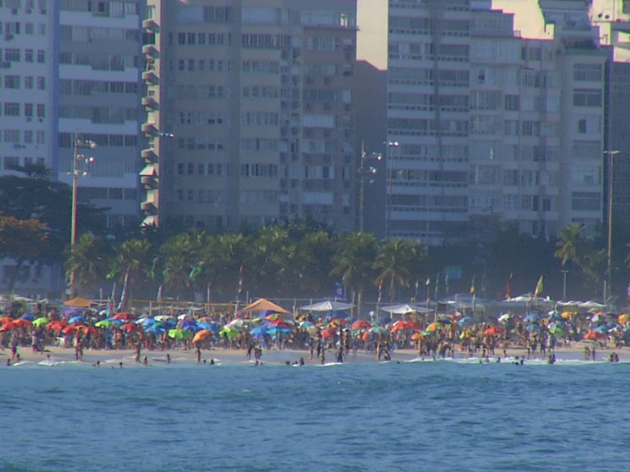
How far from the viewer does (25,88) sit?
450 feet

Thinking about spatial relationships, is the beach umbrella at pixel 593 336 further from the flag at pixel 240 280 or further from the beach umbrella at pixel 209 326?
the flag at pixel 240 280

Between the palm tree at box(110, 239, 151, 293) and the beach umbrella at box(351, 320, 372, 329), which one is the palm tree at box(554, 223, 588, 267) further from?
the beach umbrella at box(351, 320, 372, 329)

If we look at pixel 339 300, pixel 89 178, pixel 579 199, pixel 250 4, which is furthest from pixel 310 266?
pixel 579 199

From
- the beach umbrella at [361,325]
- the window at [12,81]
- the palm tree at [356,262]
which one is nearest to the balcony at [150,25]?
the window at [12,81]

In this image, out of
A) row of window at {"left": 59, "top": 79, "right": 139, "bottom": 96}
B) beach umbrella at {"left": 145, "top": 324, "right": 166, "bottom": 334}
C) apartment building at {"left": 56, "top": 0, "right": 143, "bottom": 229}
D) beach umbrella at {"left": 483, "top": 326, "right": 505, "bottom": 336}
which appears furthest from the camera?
row of window at {"left": 59, "top": 79, "right": 139, "bottom": 96}

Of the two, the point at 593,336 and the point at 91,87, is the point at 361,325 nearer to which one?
the point at 593,336

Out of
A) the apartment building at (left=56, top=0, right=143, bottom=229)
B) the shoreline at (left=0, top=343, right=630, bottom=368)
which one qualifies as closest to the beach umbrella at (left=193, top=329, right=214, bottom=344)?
the shoreline at (left=0, top=343, right=630, bottom=368)

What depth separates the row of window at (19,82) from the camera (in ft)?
449

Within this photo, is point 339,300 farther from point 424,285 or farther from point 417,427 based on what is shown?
point 417,427

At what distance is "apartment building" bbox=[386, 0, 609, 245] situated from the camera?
15075 cm

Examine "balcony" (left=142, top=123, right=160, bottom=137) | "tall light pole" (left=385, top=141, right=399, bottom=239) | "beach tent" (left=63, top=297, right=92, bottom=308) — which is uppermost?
"balcony" (left=142, top=123, right=160, bottom=137)

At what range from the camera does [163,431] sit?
69.8 m

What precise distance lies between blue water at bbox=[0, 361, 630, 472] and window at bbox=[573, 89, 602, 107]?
2486 inches

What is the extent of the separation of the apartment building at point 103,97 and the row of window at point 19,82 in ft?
5.24
